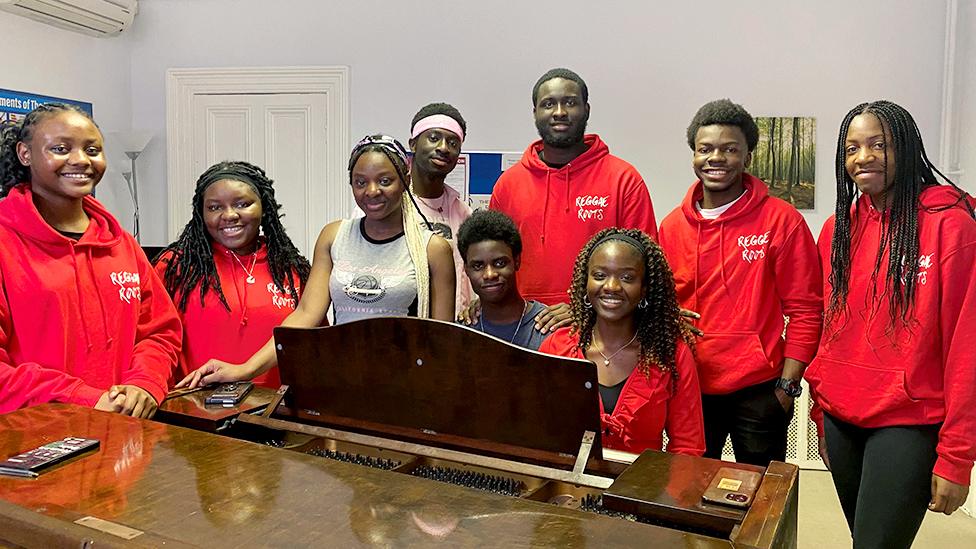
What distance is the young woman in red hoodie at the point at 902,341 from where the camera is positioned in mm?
1942

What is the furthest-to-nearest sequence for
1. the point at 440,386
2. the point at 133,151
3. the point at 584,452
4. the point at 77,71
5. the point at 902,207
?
the point at 133,151
the point at 77,71
the point at 902,207
the point at 440,386
the point at 584,452

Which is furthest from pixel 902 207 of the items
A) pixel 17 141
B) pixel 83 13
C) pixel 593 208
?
pixel 83 13

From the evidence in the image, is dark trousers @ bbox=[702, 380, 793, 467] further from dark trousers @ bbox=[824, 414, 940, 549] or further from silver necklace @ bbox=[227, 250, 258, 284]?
silver necklace @ bbox=[227, 250, 258, 284]

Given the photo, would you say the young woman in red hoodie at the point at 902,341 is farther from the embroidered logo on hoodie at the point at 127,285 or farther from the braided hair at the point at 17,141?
the braided hair at the point at 17,141

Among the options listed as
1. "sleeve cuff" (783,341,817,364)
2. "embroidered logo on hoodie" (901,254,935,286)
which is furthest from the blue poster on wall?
"embroidered logo on hoodie" (901,254,935,286)

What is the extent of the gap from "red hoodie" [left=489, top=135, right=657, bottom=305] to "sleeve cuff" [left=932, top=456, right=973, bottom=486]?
1115 millimetres

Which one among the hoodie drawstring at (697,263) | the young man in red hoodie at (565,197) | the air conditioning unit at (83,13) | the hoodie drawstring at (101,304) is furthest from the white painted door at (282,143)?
the hoodie drawstring at (697,263)

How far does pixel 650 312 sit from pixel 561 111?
2.86 feet

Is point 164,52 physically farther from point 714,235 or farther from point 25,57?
point 714,235

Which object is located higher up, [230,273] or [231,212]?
[231,212]

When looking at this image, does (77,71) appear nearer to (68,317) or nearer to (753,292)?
(68,317)

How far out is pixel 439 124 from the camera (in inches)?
118

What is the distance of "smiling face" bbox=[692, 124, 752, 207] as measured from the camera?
240cm

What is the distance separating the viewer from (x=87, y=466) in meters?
1.32
